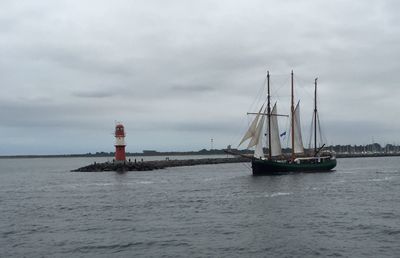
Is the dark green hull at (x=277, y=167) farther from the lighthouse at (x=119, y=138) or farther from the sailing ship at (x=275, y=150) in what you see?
the lighthouse at (x=119, y=138)

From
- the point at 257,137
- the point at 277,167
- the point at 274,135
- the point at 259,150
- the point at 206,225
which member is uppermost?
the point at 274,135

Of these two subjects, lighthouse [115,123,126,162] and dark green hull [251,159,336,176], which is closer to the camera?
dark green hull [251,159,336,176]

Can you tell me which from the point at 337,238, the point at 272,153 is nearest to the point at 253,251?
the point at 337,238

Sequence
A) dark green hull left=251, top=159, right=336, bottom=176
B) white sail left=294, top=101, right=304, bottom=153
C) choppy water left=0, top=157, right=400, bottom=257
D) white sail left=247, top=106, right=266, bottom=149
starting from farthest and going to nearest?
white sail left=294, top=101, right=304, bottom=153
dark green hull left=251, top=159, right=336, bottom=176
white sail left=247, top=106, right=266, bottom=149
choppy water left=0, top=157, right=400, bottom=257

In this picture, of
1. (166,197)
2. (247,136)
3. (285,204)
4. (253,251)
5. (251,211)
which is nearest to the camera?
(253,251)

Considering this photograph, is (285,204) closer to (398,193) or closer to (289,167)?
(398,193)

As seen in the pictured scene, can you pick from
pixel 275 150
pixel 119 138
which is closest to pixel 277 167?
pixel 275 150

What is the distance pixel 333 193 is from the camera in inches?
1655

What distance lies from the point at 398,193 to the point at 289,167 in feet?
102

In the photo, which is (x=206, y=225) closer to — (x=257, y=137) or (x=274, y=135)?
(x=257, y=137)

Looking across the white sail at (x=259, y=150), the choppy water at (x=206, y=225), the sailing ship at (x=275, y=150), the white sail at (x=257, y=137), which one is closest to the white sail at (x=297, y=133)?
the sailing ship at (x=275, y=150)

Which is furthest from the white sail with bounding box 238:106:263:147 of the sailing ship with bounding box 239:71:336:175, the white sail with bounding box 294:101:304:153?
the white sail with bounding box 294:101:304:153

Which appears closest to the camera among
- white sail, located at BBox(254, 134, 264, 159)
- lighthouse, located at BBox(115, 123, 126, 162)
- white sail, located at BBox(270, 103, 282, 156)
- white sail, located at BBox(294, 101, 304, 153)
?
white sail, located at BBox(254, 134, 264, 159)

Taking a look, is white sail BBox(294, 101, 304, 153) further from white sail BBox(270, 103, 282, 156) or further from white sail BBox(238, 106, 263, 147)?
white sail BBox(238, 106, 263, 147)
